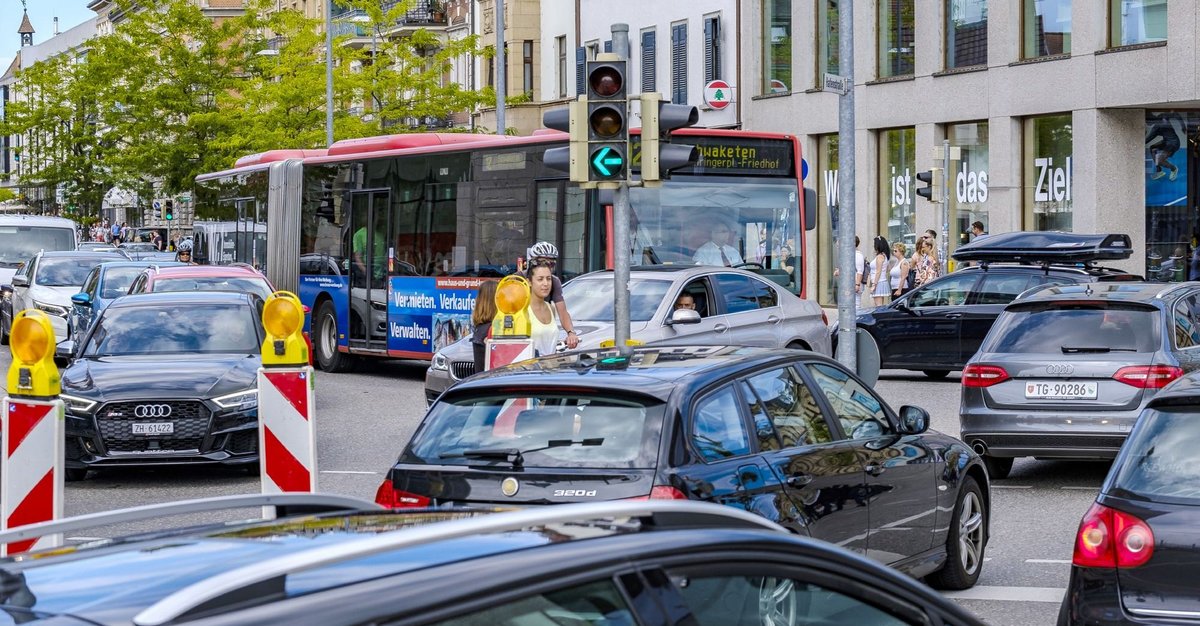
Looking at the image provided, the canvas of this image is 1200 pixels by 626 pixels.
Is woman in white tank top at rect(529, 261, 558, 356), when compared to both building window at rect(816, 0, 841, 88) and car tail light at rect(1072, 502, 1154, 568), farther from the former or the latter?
building window at rect(816, 0, 841, 88)

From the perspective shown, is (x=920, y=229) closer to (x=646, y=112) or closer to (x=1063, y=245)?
(x=1063, y=245)

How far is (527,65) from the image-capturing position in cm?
5275

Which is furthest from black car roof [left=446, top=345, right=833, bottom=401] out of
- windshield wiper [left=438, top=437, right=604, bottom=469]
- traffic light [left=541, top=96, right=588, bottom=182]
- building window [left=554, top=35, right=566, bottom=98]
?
building window [left=554, top=35, right=566, bottom=98]

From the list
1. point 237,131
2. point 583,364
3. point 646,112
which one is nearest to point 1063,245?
point 646,112

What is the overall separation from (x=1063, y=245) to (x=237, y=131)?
36.2m

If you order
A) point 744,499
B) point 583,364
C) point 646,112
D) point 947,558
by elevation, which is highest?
point 646,112

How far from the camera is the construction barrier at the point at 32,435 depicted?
28.1 feet

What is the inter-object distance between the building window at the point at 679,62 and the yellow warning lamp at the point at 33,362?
35917mm

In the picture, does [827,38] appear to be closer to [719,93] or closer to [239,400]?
[719,93]

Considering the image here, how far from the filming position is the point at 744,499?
7051 mm

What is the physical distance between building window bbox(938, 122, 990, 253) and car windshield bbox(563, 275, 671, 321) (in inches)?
675

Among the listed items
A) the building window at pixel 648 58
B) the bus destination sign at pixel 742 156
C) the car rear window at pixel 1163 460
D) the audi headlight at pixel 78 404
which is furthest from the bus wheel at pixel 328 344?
the building window at pixel 648 58

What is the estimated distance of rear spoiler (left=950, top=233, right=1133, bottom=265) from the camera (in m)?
22.1

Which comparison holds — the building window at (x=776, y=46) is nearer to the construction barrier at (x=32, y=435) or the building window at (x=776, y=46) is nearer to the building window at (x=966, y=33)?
the building window at (x=966, y=33)
